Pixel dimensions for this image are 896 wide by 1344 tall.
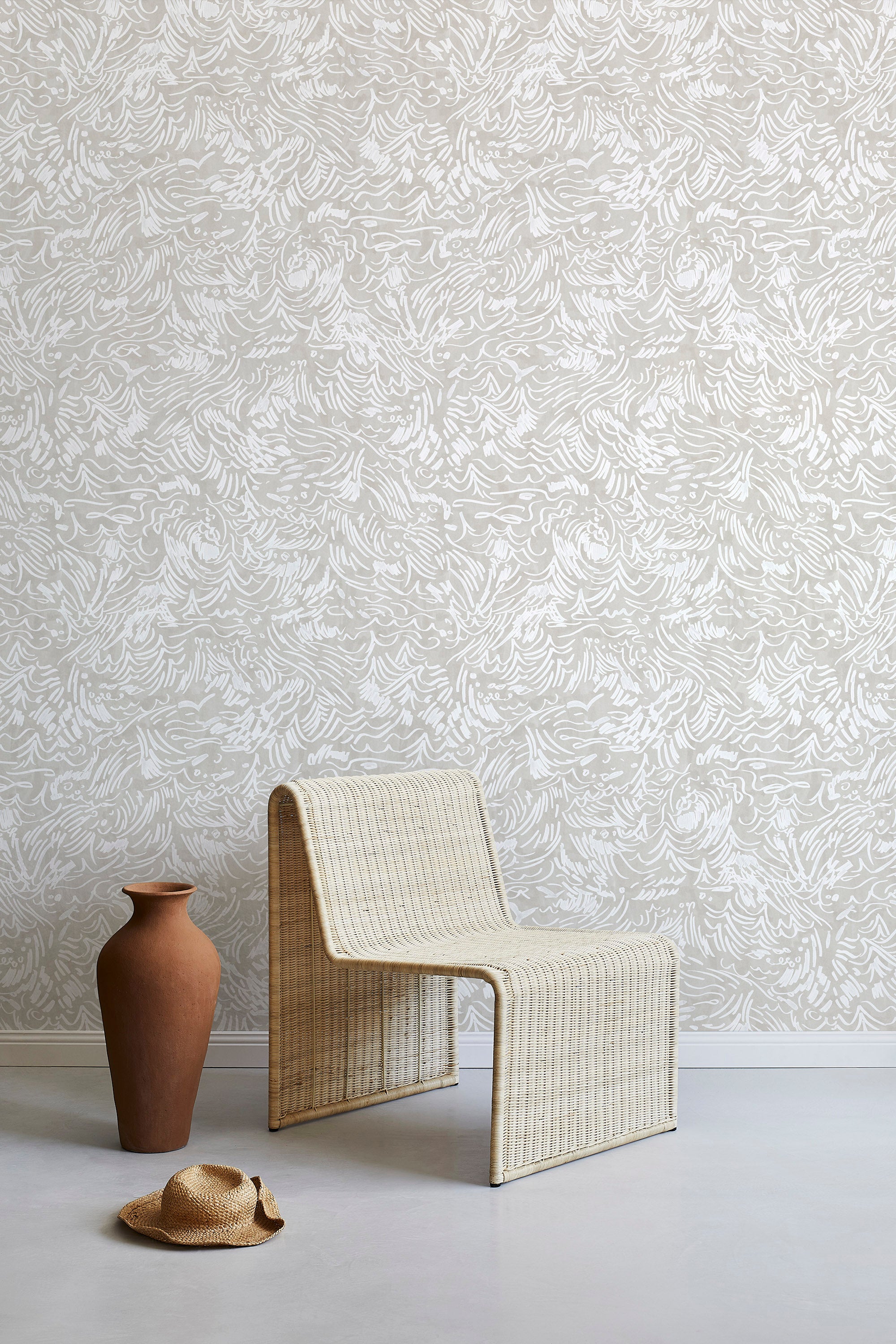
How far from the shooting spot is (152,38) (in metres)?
2.93

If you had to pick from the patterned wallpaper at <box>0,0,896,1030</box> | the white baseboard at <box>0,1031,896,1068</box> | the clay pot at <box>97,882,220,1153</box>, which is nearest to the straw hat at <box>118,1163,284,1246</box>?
the clay pot at <box>97,882,220,1153</box>

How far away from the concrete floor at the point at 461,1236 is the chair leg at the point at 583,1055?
0.05 metres

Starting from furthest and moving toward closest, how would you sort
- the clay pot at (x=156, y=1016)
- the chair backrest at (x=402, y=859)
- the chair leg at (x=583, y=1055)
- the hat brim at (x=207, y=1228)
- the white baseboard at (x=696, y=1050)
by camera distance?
the white baseboard at (x=696, y=1050), the chair backrest at (x=402, y=859), the clay pot at (x=156, y=1016), the chair leg at (x=583, y=1055), the hat brim at (x=207, y=1228)

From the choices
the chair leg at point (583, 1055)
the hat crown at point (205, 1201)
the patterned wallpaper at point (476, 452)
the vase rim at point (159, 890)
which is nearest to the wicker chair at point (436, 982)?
the chair leg at point (583, 1055)

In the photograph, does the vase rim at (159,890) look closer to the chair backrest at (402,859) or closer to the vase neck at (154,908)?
the vase neck at (154,908)

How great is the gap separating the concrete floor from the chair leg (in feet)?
0.17

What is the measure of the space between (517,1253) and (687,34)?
274 centimetres

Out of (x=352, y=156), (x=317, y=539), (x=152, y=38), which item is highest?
(x=152, y=38)

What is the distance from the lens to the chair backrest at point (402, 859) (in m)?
2.38

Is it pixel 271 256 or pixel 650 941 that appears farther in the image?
pixel 271 256

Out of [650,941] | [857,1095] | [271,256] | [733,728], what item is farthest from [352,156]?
[857,1095]

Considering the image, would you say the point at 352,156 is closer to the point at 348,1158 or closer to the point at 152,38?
the point at 152,38

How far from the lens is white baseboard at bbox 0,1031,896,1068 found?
288 cm

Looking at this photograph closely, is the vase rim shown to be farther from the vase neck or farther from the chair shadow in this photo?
the chair shadow
